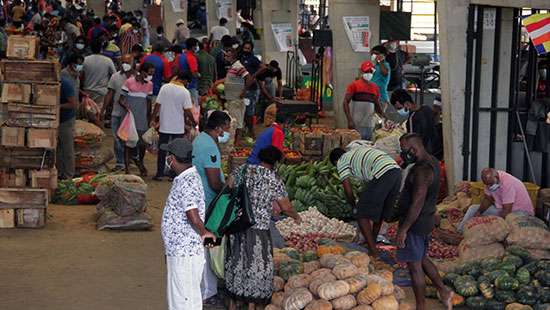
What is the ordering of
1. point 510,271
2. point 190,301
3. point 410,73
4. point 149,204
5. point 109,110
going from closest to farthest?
point 190,301 < point 510,271 < point 149,204 < point 109,110 < point 410,73

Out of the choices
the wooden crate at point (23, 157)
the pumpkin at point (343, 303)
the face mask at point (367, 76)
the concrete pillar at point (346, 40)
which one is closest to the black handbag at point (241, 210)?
the pumpkin at point (343, 303)

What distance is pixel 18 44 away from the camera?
1362 centimetres

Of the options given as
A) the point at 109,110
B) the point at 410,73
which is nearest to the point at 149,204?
the point at 109,110

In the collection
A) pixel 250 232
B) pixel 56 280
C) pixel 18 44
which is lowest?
pixel 56 280

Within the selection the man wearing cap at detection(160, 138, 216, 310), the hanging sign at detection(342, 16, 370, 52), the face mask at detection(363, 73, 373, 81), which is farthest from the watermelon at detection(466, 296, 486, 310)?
the hanging sign at detection(342, 16, 370, 52)

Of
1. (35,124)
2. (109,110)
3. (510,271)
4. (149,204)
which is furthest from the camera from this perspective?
(109,110)

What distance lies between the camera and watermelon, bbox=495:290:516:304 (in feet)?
34.1

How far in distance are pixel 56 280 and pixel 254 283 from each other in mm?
2284

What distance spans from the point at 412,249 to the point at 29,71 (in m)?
5.59

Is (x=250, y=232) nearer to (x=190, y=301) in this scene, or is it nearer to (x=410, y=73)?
(x=190, y=301)

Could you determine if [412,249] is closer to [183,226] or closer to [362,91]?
[183,226]

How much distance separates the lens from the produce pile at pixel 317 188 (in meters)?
14.1

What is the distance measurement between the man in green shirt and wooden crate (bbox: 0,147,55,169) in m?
7.66

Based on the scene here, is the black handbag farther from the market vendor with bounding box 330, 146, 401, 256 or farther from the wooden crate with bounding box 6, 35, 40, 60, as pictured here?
the wooden crate with bounding box 6, 35, 40, 60
